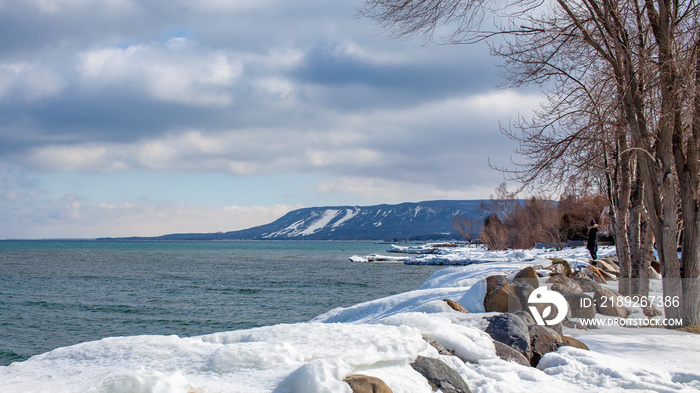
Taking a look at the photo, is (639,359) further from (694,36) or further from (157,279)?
(157,279)

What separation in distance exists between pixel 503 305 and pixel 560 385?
323 cm

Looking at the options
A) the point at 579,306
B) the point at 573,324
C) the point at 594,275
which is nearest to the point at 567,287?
the point at 579,306

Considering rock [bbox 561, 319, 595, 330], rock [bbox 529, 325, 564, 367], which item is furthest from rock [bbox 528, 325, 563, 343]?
rock [bbox 561, 319, 595, 330]

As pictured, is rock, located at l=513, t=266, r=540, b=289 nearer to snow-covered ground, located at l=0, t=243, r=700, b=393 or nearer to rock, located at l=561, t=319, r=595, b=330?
rock, located at l=561, t=319, r=595, b=330

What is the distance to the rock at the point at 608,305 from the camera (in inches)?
377

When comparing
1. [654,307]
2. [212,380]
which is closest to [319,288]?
[654,307]

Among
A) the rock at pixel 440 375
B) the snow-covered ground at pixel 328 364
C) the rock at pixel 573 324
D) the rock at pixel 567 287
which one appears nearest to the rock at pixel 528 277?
the rock at pixel 567 287

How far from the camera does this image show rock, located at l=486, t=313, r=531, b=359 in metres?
6.68

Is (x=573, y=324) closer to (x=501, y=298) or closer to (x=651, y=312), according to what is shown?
(x=501, y=298)

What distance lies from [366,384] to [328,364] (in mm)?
430

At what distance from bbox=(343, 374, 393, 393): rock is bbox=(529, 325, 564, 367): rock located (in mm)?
2964

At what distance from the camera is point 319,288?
29578mm

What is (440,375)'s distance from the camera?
525cm

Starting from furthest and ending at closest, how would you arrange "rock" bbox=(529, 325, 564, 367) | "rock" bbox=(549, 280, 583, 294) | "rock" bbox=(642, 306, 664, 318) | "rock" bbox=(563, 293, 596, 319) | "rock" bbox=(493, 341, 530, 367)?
"rock" bbox=(549, 280, 583, 294) → "rock" bbox=(642, 306, 664, 318) → "rock" bbox=(563, 293, 596, 319) → "rock" bbox=(529, 325, 564, 367) → "rock" bbox=(493, 341, 530, 367)
